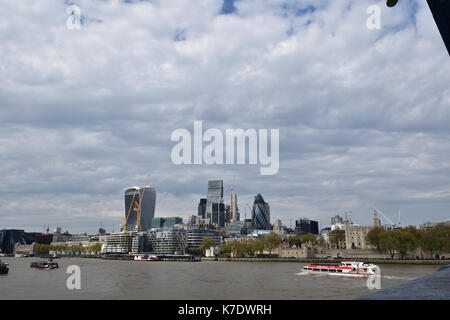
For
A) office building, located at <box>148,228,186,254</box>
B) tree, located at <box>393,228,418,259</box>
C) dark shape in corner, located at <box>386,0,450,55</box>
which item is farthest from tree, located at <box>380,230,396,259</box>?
office building, located at <box>148,228,186,254</box>

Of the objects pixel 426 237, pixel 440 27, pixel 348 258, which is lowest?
pixel 348 258

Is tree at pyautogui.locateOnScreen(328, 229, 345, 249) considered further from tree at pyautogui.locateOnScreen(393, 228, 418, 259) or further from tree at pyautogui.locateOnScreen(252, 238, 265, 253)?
tree at pyautogui.locateOnScreen(393, 228, 418, 259)

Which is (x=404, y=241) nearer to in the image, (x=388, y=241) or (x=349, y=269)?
(x=388, y=241)

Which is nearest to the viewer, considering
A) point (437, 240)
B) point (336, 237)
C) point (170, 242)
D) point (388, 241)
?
point (437, 240)

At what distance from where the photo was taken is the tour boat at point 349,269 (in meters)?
50.4

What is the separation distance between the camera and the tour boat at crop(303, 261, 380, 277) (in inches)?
1985

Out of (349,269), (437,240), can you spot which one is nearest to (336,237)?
(437,240)

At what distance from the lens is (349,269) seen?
2064 inches
